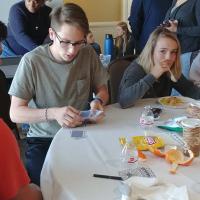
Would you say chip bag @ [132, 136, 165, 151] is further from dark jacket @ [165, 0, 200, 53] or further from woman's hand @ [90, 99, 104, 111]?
dark jacket @ [165, 0, 200, 53]

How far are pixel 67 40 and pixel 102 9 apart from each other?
321cm

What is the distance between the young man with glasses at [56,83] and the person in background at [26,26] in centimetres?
177

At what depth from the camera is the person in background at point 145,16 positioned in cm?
381

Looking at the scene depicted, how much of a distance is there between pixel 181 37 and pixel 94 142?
2.11m

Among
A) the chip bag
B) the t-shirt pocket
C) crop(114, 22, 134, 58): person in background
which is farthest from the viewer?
crop(114, 22, 134, 58): person in background

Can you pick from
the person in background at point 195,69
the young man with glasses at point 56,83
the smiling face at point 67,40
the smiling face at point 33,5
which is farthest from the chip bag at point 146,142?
the smiling face at point 33,5

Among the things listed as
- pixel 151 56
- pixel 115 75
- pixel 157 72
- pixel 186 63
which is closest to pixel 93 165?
pixel 157 72

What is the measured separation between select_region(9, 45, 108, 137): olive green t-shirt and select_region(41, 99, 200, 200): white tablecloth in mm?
305

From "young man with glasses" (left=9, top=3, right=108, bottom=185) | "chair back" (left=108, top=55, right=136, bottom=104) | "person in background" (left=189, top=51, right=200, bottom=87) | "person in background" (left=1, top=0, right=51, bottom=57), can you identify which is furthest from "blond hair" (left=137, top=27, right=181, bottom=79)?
"person in background" (left=1, top=0, right=51, bottom=57)

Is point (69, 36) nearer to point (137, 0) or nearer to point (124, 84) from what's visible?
point (124, 84)

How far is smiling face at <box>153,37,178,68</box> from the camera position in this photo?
2248 mm

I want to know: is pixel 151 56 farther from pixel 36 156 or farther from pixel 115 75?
pixel 36 156

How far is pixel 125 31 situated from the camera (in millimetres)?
3850

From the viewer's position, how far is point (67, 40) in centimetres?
176
